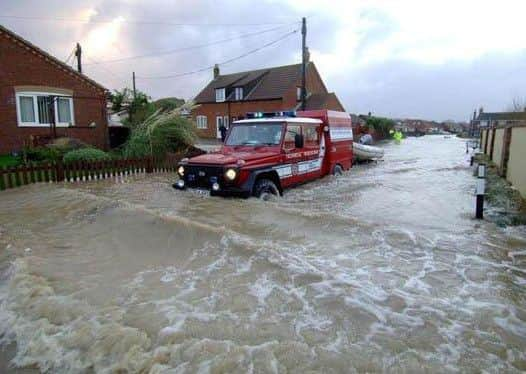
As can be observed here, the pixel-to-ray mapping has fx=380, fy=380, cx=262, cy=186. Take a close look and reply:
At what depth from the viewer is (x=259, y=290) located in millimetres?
4004

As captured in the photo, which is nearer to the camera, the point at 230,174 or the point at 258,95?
the point at 230,174

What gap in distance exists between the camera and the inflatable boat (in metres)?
17.4

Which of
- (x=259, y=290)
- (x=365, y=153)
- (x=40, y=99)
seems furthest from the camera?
(x=365, y=153)

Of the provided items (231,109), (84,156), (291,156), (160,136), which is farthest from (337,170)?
(231,109)

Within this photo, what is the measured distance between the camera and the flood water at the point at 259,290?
2.95 meters

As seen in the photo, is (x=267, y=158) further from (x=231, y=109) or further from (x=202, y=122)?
(x=202, y=122)

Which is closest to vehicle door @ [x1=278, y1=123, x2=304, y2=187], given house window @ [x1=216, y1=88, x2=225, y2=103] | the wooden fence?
the wooden fence

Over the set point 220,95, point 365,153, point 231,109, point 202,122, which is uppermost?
point 220,95

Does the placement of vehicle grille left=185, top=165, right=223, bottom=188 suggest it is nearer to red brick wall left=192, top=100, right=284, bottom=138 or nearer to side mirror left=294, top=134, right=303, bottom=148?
side mirror left=294, top=134, right=303, bottom=148

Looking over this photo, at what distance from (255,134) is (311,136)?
1.77m

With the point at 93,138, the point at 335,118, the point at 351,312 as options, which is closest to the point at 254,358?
the point at 351,312

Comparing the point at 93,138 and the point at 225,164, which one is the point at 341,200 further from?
the point at 93,138

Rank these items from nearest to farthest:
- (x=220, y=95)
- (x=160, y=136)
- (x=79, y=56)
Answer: (x=160, y=136), (x=79, y=56), (x=220, y=95)

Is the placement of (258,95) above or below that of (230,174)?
above
